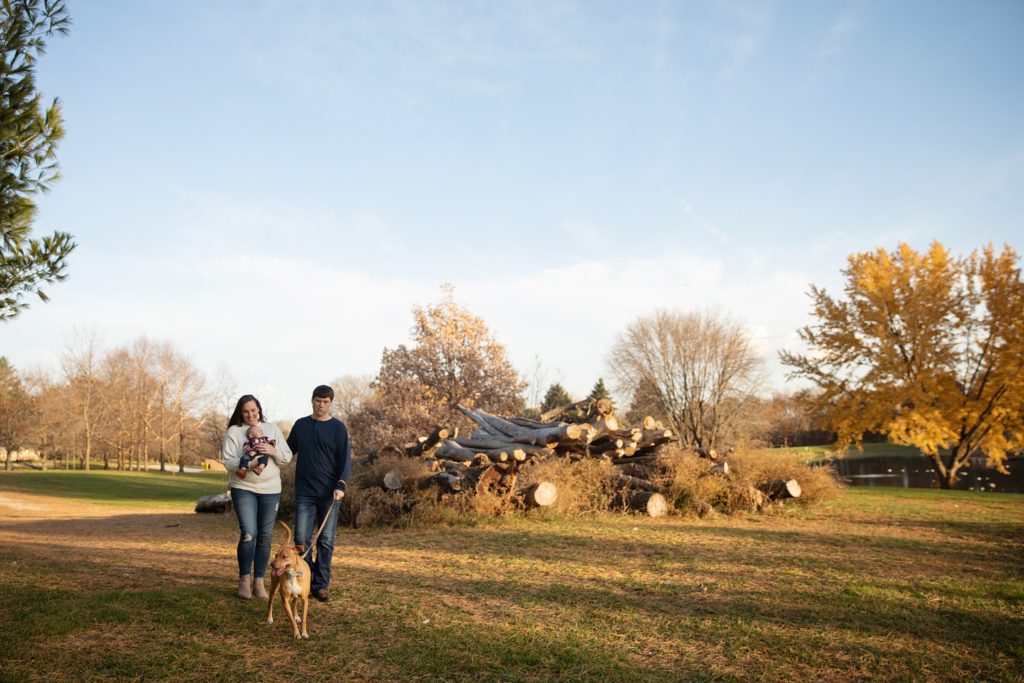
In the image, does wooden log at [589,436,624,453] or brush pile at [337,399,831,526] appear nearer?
brush pile at [337,399,831,526]

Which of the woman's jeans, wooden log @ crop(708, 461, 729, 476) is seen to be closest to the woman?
the woman's jeans

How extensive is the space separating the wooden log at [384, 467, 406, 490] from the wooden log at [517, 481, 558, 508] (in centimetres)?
223

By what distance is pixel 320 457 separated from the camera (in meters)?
6.02

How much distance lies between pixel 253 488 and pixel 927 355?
22.6 metres

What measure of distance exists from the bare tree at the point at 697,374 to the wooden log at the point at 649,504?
24355 mm

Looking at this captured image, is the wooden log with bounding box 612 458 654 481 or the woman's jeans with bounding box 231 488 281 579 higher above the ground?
the woman's jeans with bounding box 231 488 281 579

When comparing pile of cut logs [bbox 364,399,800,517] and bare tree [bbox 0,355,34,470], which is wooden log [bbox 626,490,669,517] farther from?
bare tree [bbox 0,355,34,470]

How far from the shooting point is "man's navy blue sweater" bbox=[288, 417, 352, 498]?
6.00 metres

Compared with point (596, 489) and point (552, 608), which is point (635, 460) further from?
point (552, 608)

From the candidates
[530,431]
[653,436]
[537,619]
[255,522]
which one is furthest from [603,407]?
[255,522]

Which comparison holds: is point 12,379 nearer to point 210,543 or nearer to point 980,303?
point 210,543

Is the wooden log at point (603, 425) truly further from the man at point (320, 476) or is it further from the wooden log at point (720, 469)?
the man at point (320, 476)

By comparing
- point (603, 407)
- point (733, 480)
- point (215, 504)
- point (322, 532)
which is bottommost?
point (215, 504)

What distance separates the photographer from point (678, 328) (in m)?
36.6
